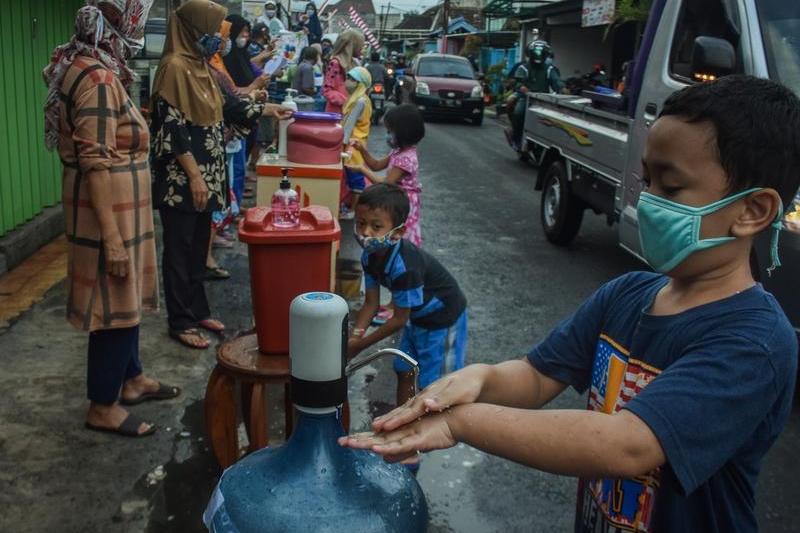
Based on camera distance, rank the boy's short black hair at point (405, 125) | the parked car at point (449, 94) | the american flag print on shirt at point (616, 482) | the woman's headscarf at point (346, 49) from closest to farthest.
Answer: the american flag print on shirt at point (616, 482) → the boy's short black hair at point (405, 125) → the woman's headscarf at point (346, 49) → the parked car at point (449, 94)

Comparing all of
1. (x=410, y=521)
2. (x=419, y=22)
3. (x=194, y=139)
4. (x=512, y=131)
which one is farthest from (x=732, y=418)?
(x=419, y=22)

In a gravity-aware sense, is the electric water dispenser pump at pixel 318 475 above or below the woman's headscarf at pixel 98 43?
below

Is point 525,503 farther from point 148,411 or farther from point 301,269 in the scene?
point 148,411

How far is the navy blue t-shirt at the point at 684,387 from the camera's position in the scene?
118 cm

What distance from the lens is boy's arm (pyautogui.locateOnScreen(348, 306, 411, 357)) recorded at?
3.14 m

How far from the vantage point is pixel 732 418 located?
1191 mm

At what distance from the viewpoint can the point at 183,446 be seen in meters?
3.52

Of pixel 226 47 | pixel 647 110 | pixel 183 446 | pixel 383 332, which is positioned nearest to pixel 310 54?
pixel 226 47

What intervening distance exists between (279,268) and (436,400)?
171cm

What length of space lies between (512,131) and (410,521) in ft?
39.0

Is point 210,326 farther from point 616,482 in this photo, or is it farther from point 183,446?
point 616,482

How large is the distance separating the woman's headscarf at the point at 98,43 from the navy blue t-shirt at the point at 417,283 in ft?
4.32

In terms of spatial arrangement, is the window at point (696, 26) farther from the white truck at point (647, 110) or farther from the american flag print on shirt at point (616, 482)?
the american flag print on shirt at point (616, 482)

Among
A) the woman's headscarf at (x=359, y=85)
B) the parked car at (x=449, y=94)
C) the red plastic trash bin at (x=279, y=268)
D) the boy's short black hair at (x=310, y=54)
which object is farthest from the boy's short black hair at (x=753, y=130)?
the parked car at (x=449, y=94)
